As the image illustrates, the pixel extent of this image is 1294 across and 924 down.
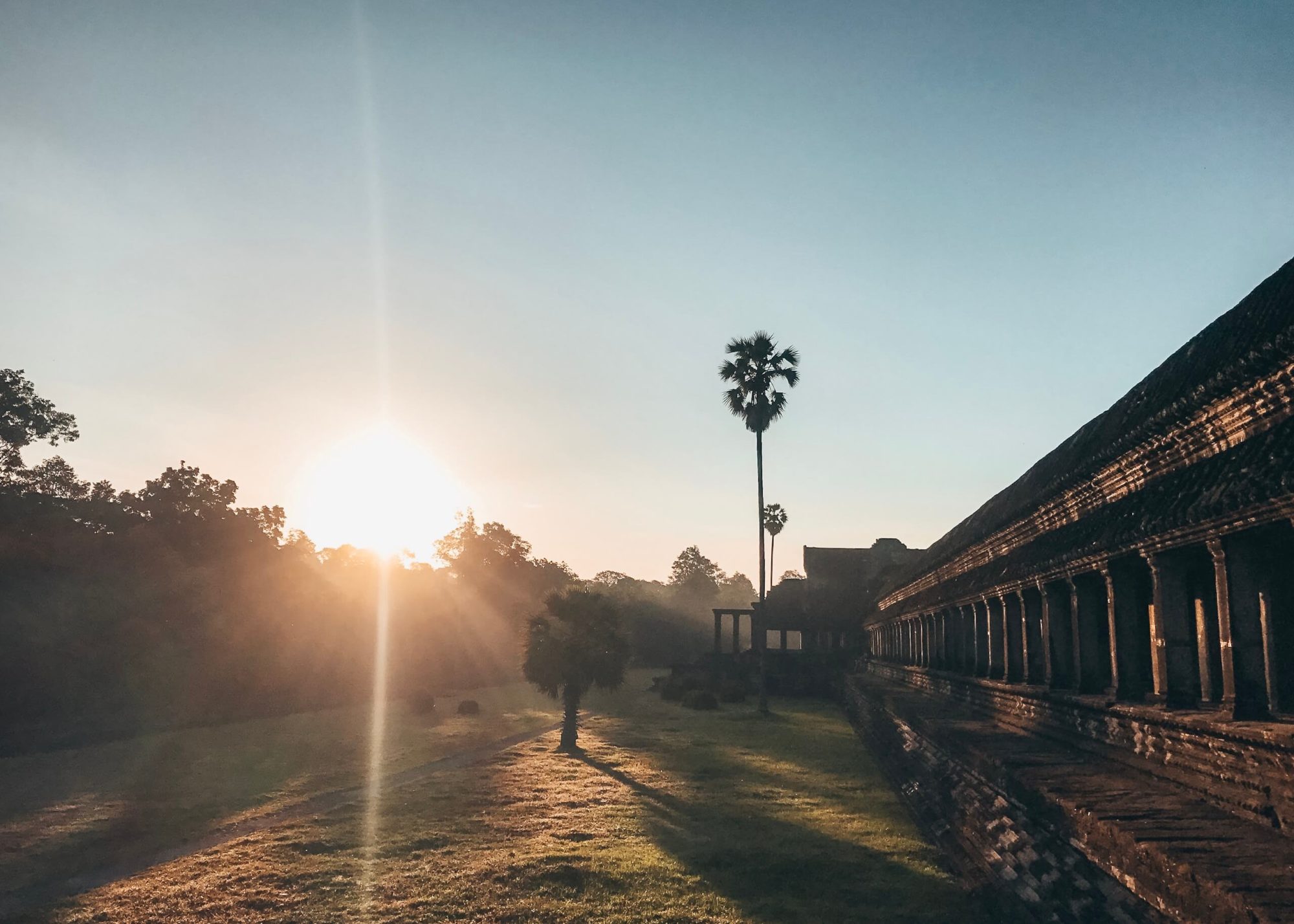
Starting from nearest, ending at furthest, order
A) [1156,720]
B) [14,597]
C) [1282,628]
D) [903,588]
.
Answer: [1282,628]
[1156,720]
[14,597]
[903,588]

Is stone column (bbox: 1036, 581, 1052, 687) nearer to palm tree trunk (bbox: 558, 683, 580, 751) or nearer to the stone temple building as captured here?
the stone temple building

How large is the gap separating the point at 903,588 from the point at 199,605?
26608mm

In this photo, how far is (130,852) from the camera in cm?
1301

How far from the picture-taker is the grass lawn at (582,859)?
9898 mm

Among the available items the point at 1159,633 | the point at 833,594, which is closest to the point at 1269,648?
the point at 1159,633

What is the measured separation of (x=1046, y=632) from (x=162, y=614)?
31.6 meters

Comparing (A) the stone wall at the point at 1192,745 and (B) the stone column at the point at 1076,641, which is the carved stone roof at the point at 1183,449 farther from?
(A) the stone wall at the point at 1192,745

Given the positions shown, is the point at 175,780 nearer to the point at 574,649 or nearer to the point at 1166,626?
the point at 574,649

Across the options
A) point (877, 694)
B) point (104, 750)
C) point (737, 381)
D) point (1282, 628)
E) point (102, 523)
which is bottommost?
point (104, 750)

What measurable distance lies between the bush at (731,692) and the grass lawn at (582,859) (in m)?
21.6

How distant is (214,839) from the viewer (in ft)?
45.9

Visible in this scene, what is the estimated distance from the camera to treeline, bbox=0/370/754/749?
94.3 feet

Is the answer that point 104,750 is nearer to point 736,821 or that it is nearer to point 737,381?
point 736,821

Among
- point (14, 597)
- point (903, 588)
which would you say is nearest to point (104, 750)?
point (14, 597)
